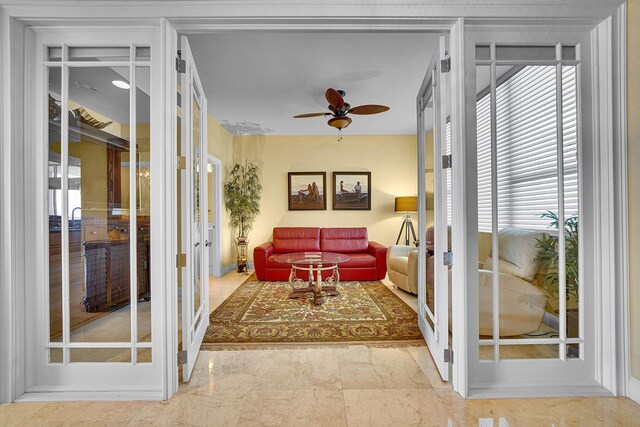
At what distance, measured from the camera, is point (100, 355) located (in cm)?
195

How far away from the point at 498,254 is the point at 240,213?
187 inches

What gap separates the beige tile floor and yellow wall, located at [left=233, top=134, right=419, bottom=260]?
13.6 ft

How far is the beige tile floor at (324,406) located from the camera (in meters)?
1.67

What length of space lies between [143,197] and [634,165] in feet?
9.52

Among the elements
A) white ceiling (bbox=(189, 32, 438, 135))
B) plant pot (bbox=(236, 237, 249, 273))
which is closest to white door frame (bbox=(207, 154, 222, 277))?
plant pot (bbox=(236, 237, 249, 273))

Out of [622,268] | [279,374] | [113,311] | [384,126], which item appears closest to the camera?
[622,268]

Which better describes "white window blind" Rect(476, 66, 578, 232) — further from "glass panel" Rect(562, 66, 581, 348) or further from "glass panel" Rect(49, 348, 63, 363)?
"glass panel" Rect(49, 348, 63, 363)

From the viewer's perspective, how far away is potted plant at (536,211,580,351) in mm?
1939

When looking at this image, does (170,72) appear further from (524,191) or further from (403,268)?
(403,268)

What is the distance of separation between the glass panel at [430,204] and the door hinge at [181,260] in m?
1.70

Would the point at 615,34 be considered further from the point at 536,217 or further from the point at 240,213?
the point at 240,213

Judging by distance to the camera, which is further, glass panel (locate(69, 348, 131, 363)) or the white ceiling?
the white ceiling

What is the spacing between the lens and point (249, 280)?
5184 millimetres

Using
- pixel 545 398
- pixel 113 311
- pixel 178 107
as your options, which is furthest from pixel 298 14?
pixel 545 398
